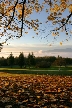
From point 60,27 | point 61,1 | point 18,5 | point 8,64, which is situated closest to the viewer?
point 18,5

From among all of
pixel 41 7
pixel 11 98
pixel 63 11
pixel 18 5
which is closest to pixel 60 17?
pixel 63 11

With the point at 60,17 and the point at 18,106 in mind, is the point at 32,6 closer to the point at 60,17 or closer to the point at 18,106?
the point at 60,17

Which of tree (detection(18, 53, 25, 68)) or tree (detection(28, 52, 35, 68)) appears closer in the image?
tree (detection(18, 53, 25, 68))

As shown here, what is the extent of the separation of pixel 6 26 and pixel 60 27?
16.3 feet

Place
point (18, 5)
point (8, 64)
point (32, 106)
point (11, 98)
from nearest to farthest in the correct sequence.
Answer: point (32, 106)
point (11, 98)
point (18, 5)
point (8, 64)

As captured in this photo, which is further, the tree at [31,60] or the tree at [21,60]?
the tree at [31,60]

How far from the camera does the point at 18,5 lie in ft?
56.1

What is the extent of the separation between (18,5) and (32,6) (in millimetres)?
1109

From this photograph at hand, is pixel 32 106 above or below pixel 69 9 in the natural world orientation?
below

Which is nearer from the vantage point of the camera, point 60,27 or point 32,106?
point 32,106

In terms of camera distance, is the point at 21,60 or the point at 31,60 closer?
the point at 21,60

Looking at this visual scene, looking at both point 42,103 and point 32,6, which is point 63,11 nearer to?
point 32,6

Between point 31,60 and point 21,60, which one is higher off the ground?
point 21,60

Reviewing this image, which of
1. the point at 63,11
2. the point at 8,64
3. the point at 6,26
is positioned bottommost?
the point at 8,64
